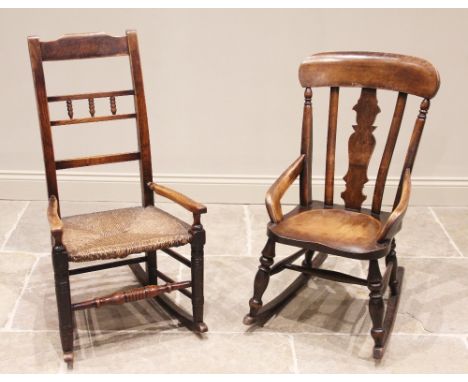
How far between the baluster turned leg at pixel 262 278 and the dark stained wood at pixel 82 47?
96 centimetres

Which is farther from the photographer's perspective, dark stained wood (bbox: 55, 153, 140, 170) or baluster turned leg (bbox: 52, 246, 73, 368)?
dark stained wood (bbox: 55, 153, 140, 170)

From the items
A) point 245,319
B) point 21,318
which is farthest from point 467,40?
point 21,318

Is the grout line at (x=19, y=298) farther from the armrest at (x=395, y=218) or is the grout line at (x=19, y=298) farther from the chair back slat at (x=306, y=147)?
the armrest at (x=395, y=218)

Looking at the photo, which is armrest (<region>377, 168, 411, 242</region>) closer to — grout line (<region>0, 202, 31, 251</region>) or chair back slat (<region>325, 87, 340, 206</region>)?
chair back slat (<region>325, 87, 340, 206</region>)

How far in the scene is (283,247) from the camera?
11.5 feet

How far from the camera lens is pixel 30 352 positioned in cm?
257

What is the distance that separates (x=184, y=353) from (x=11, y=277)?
1012 mm

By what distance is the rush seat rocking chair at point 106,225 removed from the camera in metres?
2.41

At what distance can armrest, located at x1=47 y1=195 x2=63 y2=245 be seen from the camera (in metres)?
2.34

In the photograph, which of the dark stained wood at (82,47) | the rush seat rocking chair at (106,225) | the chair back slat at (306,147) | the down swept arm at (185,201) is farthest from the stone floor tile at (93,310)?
the dark stained wood at (82,47)

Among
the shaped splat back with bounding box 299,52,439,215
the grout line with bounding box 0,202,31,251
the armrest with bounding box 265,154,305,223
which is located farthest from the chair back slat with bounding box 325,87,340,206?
the grout line with bounding box 0,202,31,251

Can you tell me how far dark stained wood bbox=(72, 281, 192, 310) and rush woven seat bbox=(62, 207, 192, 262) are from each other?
0.59 feet

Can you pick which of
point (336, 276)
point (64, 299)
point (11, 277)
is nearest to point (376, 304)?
point (336, 276)
